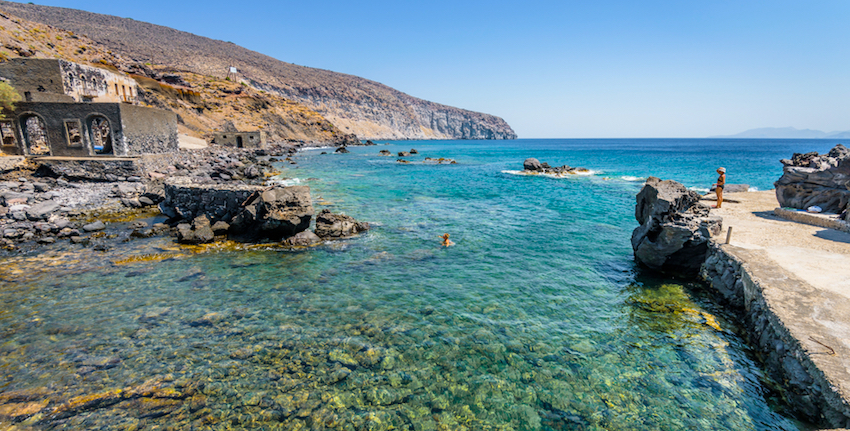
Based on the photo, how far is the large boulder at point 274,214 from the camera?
15273 millimetres

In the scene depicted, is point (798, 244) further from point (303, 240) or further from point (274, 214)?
point (274, 214)

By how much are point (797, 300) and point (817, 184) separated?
11012 mm

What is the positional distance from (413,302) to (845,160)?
702 inches

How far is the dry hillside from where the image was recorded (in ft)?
155

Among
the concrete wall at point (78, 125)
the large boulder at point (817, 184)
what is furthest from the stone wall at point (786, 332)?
the concrete wall at point (78, 125)

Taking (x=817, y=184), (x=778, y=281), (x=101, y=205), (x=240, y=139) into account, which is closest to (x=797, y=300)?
(x=778, y=281)

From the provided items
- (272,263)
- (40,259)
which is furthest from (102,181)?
(272,263)

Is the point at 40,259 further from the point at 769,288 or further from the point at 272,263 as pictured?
the point at 769,288

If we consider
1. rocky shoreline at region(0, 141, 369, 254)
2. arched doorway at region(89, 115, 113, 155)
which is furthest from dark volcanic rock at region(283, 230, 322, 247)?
arched doorway at region(89, 115, 113, 155)

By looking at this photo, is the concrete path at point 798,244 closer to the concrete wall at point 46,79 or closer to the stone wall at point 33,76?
the concrete wall at point 46,79

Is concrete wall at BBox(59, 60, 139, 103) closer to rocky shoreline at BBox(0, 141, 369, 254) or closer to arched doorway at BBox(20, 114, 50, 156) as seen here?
arched doorway at BBox(20, 114, 50, 156)

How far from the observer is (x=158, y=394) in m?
6.62

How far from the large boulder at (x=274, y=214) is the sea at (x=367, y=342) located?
113cm

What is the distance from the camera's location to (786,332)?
6.96m
